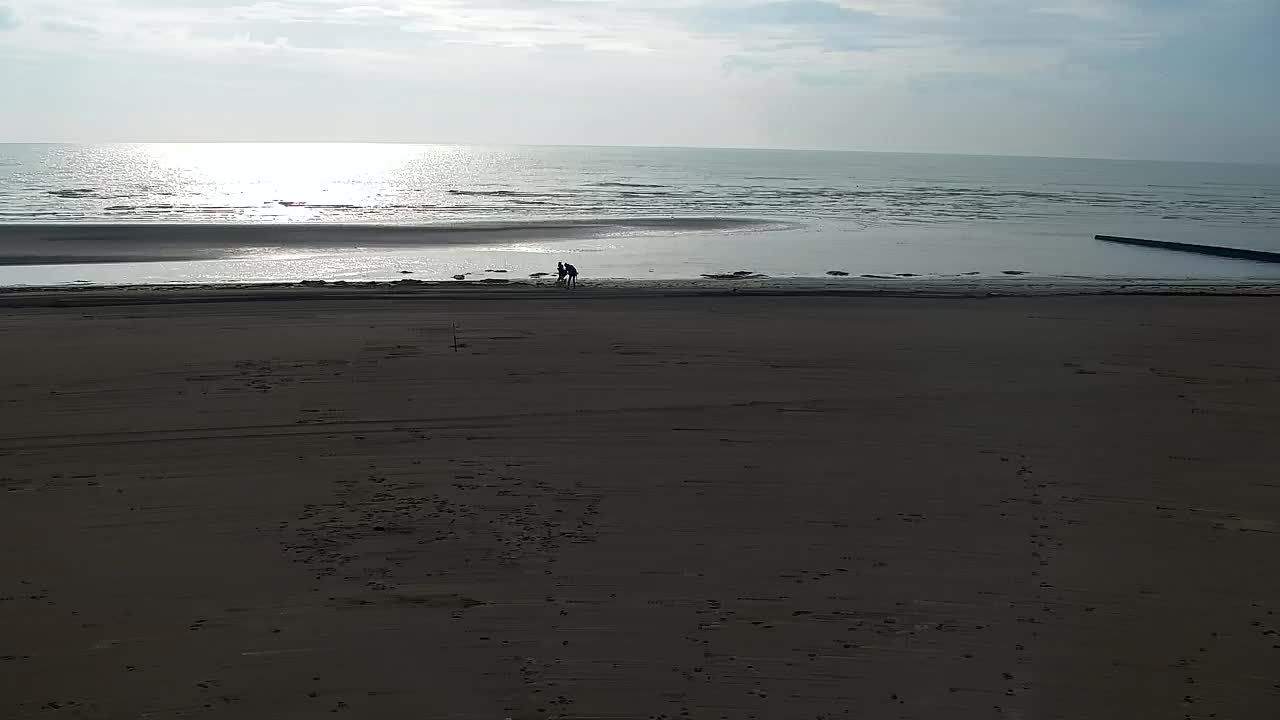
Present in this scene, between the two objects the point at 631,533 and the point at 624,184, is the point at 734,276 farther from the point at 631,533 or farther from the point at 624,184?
the point at 624,184

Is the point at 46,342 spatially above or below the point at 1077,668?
above

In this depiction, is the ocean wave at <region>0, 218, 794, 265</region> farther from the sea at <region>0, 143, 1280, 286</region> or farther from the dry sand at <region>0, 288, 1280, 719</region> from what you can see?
the dry sand at <region>0, 288, 1280, 719</region>

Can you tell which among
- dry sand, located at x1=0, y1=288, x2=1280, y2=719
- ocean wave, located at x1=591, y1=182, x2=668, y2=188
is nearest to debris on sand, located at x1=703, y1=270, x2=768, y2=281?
dry sand, located at x1=0, y1=288, x2=1280, y2=719

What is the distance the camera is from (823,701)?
19.9 ft

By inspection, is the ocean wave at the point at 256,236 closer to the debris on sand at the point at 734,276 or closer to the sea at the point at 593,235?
the sea at the point at 593,235

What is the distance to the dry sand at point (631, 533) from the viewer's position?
20.6 feet

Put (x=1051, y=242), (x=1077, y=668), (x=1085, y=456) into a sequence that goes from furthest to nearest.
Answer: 1. (x=1051, y=242)
2. (x=1085, y=456)
3. (x=1077, y=668)

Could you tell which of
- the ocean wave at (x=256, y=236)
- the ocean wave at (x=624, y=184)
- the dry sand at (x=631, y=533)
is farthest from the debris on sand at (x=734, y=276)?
the ocean wave at (x=624, y=184)

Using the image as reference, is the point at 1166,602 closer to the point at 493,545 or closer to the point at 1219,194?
the point at 493,545

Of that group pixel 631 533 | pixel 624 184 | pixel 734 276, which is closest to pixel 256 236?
pixel 734 276

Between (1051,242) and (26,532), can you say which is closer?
(26,532)

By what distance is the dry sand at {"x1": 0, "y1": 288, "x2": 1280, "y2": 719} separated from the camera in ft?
20.6

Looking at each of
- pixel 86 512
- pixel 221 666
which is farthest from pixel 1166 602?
pixel 86 512

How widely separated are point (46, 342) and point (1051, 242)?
38.5 m
